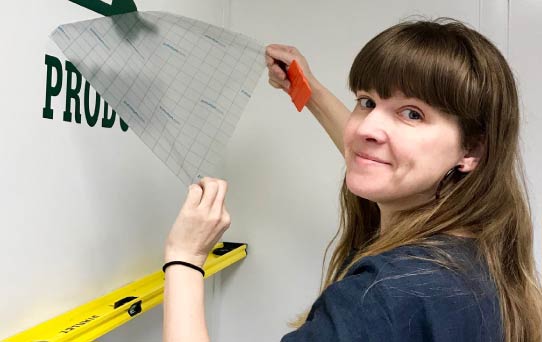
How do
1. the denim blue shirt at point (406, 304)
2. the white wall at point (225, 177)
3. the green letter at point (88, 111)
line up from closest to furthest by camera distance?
the denim blue shirt at point (406, 304) → the white wall at point (225, 177) → the green letter at point (88, 111)

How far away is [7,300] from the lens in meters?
0.69

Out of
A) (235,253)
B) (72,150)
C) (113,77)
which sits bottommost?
(235,253)

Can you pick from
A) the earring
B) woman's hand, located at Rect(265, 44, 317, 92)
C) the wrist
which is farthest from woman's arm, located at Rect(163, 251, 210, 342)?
woman's hand, located at Rect(265, 44, 317, 92)

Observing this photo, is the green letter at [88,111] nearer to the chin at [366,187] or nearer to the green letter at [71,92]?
A: the green letter at [71,92]

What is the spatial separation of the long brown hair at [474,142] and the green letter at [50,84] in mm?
421

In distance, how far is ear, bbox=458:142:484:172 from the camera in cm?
74

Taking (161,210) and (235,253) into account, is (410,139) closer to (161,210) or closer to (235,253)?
(161,210)

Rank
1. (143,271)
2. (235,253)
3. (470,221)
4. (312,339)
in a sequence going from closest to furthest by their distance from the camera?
(312,339), (470,221), (143,271), (235,253)

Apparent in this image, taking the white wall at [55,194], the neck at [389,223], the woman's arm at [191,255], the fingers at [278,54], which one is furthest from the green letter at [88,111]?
the neck at [389,223]

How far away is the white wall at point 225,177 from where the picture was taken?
712 millimetres

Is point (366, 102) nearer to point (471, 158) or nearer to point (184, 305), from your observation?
point (471, 158)

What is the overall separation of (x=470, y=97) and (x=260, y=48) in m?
0.47

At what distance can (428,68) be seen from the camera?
2.29 feet

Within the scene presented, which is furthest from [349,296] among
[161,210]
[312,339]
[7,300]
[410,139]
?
[161,210]
